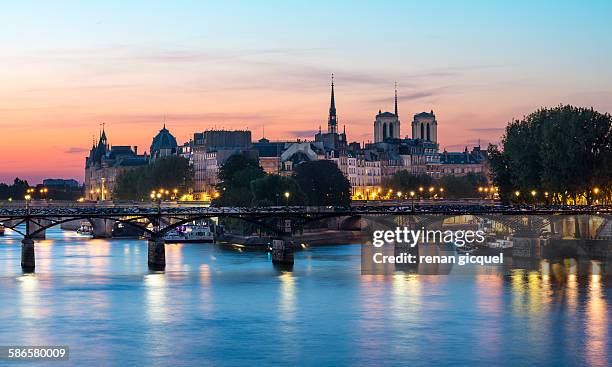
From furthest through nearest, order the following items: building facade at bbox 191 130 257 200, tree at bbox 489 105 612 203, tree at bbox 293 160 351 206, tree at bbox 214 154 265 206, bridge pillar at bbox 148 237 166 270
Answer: building facade at bbox 191 130 257 200, tree at bbox 293 160 351 206, tree at bbox 214 154 265 206, tree at bbox 489 105 612 203, bridge pillar at bbox 148 237 166 270

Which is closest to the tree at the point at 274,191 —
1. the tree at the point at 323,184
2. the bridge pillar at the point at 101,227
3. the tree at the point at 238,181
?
the tree at the point at 238,181

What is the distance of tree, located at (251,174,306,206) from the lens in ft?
371

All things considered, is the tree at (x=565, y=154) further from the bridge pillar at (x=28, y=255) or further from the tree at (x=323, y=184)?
the bridge pillar at (x=28, y=255)

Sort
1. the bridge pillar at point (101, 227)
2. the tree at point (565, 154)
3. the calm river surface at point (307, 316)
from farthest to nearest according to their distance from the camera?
the bridge pillar at point (101, 227) < the tree at point (565, 154) < the calm river surface at point (307, 316)

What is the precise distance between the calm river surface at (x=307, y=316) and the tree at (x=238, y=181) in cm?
3426

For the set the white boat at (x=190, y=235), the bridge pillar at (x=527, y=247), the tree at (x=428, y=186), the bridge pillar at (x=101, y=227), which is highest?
the tree at (x=428, y=186)

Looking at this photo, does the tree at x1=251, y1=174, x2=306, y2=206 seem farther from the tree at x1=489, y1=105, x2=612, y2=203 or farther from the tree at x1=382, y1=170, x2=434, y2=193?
the tree at x1=382, y1=170, x2=434, y2=193

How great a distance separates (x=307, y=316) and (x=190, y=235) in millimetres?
58557

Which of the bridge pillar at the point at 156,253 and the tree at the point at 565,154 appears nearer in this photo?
the bridge pillar at the point at 156,253

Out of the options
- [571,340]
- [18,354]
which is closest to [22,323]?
[18,354]

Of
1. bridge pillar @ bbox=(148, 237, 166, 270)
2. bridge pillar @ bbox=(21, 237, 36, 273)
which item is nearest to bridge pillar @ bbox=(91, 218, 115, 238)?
bridge pillar @ bbox=(148, 237, 166, 270)

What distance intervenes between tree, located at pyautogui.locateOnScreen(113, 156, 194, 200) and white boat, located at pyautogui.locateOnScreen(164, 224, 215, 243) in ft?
171

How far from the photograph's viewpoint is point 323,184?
443 ft

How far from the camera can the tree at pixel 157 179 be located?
572ft
